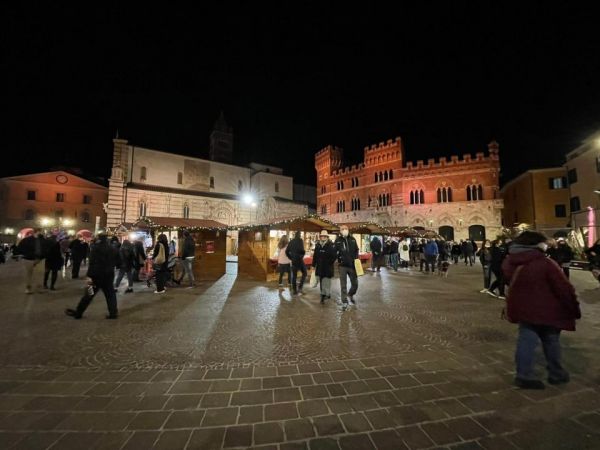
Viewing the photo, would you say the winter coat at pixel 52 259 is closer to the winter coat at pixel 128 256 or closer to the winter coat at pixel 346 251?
the winter coat at pixel 128 256

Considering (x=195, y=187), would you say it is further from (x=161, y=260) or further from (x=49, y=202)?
(x=161, y=260)

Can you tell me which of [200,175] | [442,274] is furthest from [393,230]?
[200,175]

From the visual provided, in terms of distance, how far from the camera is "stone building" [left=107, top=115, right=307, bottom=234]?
105ft

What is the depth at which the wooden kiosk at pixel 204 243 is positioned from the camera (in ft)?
42.2

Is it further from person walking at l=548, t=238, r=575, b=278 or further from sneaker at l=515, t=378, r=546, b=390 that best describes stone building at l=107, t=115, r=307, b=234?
sneaker at l=515, t=378, r=546, b=390

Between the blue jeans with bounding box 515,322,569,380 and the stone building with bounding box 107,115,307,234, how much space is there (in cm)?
3269

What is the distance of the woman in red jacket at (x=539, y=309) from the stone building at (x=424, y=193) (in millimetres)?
34200

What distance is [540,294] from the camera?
3.27 m

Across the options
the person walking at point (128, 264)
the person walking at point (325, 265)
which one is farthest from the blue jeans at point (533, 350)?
the person walking at point (128, 264)

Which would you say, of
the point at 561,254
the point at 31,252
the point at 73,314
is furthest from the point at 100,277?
the point at 561,254

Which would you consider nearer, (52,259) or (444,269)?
(52,259)

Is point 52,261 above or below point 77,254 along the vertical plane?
below

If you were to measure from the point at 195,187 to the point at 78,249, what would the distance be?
25721 millimetres

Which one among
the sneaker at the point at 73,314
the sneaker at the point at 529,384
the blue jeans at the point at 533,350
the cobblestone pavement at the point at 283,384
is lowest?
the cobblestone pavement at the point at 283,384
